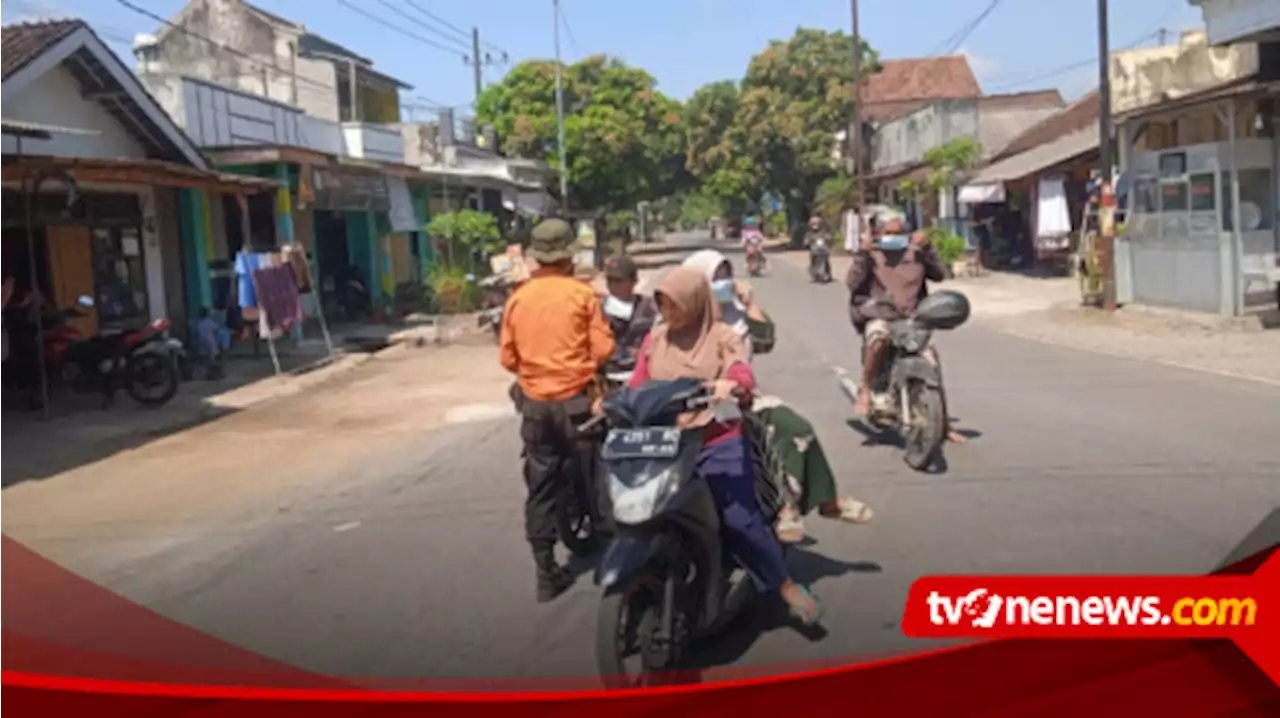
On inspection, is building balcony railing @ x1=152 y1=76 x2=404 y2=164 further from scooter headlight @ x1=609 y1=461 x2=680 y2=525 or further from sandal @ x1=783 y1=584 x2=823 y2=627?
sandal @ x1=783 y1=584 x2=823 y2=627

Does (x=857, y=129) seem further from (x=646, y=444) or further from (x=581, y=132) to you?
(x=581, y=132)

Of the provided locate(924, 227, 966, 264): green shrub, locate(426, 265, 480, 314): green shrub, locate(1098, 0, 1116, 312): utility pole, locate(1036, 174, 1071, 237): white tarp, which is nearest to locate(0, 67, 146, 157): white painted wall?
locate(426, 265, 480, 314): green shrub

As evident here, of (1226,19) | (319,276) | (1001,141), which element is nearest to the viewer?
(1226,19)

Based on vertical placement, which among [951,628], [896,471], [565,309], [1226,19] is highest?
[1226,19]

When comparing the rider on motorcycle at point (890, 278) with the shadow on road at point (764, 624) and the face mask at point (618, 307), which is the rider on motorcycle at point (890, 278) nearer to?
the face mask at point (618, 307)

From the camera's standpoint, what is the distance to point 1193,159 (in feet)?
42.2

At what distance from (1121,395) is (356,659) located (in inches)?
234

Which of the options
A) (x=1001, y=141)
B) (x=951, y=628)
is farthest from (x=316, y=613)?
(x=1001, y=141)

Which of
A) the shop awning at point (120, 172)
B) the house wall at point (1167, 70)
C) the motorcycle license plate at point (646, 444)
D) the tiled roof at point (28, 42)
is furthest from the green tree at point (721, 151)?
the house wall at point (1167, 70)

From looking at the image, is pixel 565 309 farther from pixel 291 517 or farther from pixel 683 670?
pixel 683 670

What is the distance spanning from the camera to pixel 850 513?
3752mm

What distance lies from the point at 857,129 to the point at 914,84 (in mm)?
390

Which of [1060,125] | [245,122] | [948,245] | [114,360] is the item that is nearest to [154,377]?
[114,360]

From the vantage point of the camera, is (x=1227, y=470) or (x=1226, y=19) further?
(x=1226, y=19)
